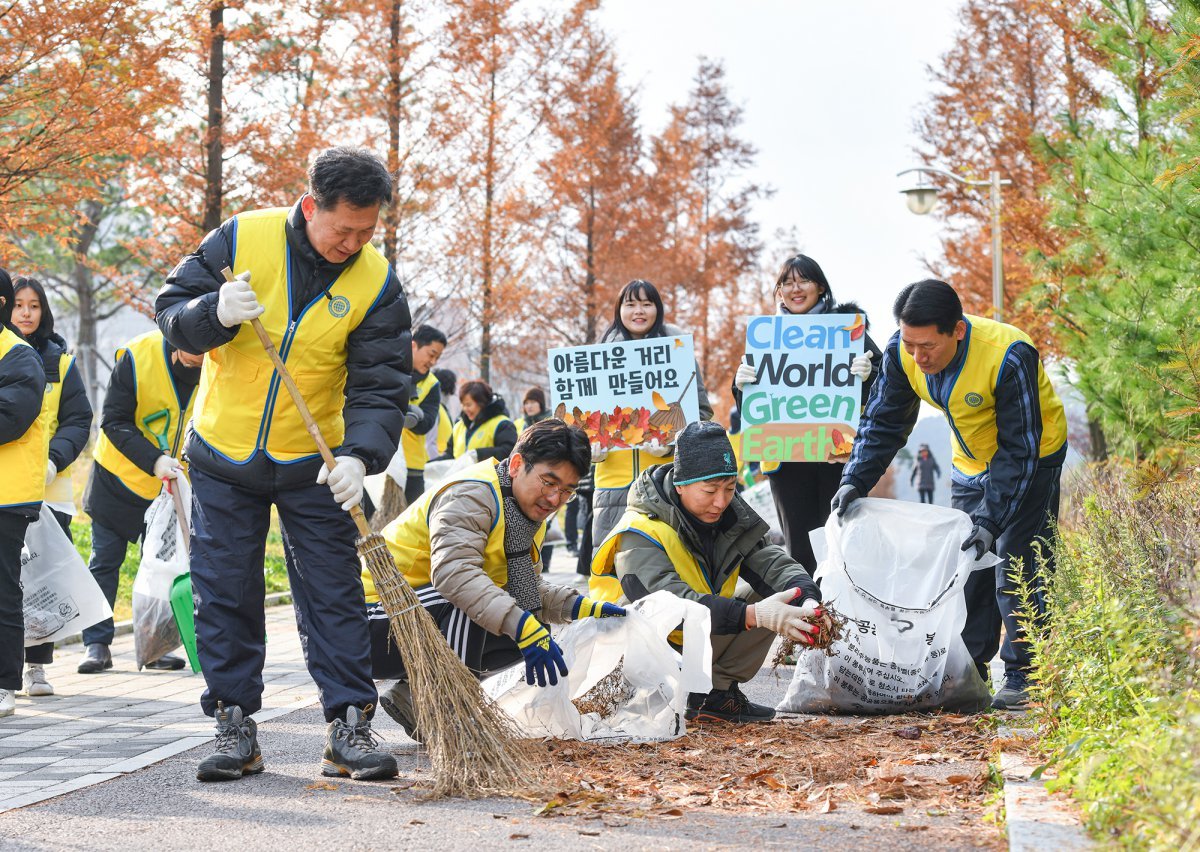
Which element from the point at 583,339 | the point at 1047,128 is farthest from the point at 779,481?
the point at 583,339

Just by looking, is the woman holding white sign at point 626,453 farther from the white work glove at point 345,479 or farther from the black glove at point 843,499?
the white work glove at point 345,479

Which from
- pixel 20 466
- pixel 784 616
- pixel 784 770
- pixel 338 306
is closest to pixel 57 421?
pixel 20 466

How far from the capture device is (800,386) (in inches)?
311

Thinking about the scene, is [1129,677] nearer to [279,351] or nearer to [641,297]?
[279,351]

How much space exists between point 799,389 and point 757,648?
2564mm

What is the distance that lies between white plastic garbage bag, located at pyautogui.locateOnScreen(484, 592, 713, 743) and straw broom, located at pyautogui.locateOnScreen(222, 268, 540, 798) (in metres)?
0.44

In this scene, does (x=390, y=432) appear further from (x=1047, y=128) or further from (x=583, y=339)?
(x=583, y=339)

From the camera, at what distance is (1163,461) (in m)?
8.51

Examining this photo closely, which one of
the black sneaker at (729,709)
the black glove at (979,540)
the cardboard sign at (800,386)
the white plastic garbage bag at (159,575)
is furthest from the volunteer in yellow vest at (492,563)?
the cardboard sign at (800,386)

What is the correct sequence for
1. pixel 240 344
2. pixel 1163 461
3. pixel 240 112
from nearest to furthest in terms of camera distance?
pixel 240 344 < pixel 1163 461 < pixel 240 112

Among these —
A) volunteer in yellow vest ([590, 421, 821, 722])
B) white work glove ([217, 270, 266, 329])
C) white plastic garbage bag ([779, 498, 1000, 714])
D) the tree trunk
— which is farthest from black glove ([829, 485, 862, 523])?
the tree trunk

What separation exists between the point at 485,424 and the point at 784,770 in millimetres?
7915

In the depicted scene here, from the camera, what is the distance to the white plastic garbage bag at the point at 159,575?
276 inches

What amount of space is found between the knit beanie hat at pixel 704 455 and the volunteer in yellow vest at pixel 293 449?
1.22 meters
